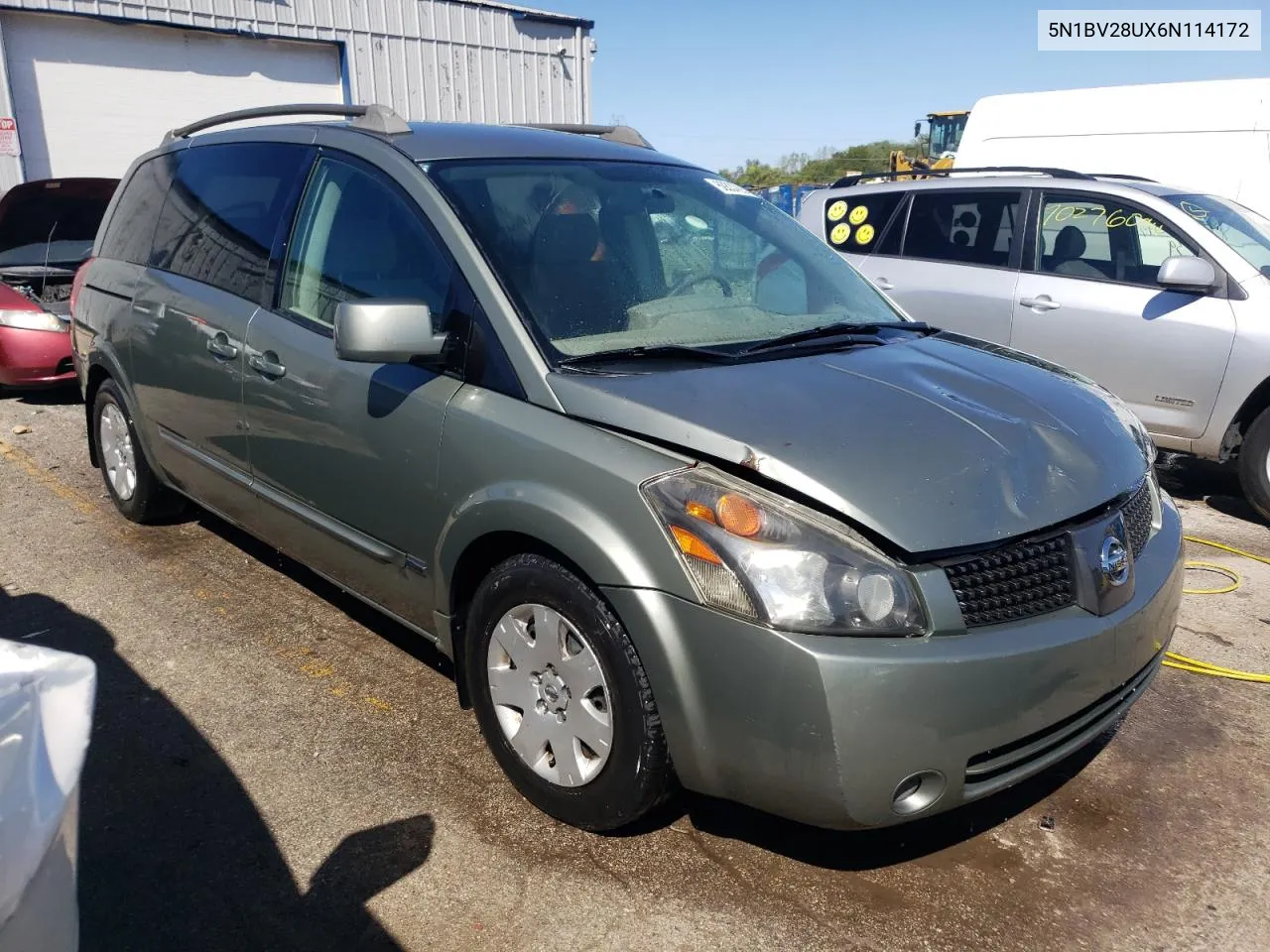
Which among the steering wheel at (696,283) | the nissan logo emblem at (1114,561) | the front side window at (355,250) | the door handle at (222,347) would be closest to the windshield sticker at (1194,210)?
the steering wheel at (696,283)

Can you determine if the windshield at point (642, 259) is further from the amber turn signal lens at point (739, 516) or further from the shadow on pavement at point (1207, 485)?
the shadow on pavement at point (1207, 485)

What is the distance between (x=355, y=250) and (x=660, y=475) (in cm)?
155

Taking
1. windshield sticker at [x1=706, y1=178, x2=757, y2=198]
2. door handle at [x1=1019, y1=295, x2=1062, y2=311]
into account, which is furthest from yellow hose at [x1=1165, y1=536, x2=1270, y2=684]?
windshield sticker at [x1=706, y1=178, x2=757, y2=198]

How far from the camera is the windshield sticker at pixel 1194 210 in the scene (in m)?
5.97

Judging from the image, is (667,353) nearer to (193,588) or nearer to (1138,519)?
(1138,519)

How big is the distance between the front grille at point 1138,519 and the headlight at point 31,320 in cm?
726

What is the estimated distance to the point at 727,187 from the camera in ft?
12.8

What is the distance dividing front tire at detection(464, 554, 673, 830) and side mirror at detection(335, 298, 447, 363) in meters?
0.65

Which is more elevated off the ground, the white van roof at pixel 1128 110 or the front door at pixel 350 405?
the white van roof at pixel 1128 110

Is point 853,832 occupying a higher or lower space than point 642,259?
lower

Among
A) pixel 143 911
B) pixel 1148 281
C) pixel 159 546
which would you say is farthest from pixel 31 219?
pixel 1148 281

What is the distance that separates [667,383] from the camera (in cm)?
263

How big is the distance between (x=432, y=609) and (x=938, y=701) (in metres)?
1.51

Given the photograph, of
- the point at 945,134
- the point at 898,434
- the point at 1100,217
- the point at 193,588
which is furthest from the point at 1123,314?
the point at 945,134
